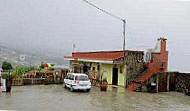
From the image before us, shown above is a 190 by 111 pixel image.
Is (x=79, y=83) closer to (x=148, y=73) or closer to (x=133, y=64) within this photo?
(x=133, y=64)

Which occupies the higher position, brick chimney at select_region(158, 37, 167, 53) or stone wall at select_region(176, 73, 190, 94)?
brick chimney at select_region(158, 37, 167, 53)

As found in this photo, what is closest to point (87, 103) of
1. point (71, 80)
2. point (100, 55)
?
point (71, 80)

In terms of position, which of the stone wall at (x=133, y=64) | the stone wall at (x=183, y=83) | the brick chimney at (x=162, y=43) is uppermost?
the brick chimney at (x=162, y=43)

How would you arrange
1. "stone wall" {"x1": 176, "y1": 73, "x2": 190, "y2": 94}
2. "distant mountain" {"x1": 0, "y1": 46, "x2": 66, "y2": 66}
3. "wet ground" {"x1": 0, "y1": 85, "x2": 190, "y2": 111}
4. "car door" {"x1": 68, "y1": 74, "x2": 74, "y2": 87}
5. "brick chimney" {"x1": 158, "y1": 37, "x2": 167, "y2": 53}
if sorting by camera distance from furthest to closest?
"distant mountain" {"x1": 0, "y1": 46, "x2": 66, "y2": 66} → "brick chimney" {"x1": 158, "y1": 37, "x2": 167, "y2": 53} → "stone wall" {"x1": 176, "y1": 73, "x2": 190, "y2": 94} → "car door" {"x1": 68, "y1": 74, "x2": 74, "y2": 87} → "wet ground" {"x1": 0, "y1": 85, "x2": 190, "y2": 111}

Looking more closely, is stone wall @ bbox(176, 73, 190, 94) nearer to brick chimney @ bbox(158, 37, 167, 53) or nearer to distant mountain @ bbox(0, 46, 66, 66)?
brick chimney @ bbox(158, 37, 167, 53)

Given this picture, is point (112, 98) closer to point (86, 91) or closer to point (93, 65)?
point (86, 91)

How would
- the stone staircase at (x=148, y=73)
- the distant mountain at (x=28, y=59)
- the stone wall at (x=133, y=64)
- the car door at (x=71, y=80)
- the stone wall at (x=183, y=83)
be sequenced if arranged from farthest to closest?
1. the distant mountain at (x=28, y=59)
2. the stone wall at (x=133, y=64)
3. the stone wall at (x=183, y=83)
4. the stone staircase at (x=148, y=73)
5. the car door at (x=71, y=80)

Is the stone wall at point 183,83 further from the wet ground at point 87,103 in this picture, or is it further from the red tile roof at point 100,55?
the red tile roof at point 100,55

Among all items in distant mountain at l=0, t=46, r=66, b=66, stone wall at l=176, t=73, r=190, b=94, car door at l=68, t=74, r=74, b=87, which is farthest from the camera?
distant mountain at l=0, t=46, r=66, b=66

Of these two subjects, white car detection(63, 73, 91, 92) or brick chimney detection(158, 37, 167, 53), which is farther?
brick chimney detection(158, 37, 167, 53)

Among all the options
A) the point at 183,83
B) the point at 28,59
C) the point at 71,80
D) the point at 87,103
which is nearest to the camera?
the point at 87,103

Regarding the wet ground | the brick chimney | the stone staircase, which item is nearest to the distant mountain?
the stone staircase

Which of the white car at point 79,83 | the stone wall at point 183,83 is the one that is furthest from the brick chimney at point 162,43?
the white car at point 79,83

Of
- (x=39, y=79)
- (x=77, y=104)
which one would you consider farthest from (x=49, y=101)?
(x=39, y=79)
